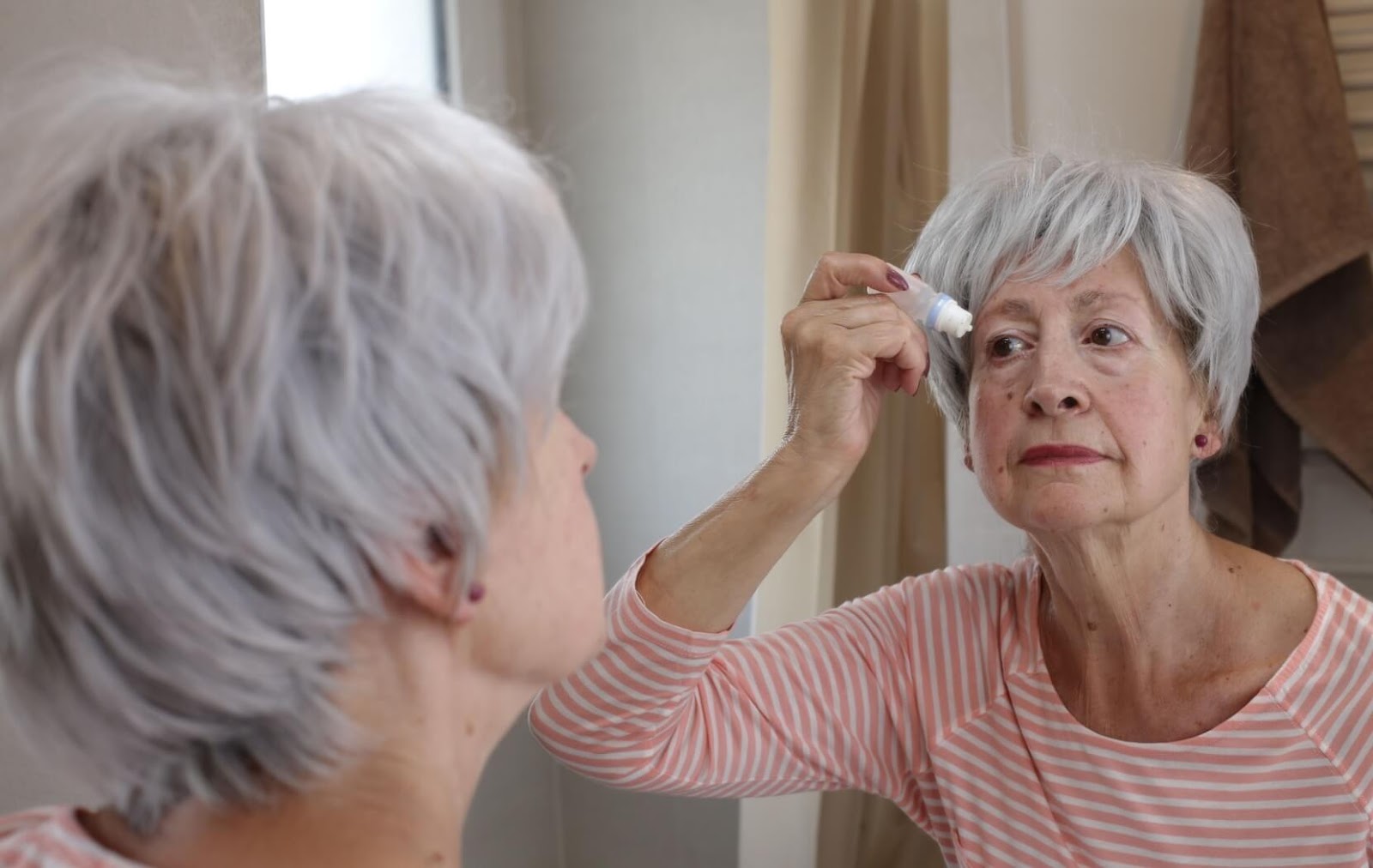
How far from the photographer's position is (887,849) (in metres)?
1.86

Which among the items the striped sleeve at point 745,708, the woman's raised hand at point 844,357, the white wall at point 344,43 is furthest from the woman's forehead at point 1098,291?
the white wall at point 344,43

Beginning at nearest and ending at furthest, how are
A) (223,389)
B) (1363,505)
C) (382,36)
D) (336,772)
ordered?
1. (223,389)
2. (336,772)
3. (1363,505)
4. (382,36)

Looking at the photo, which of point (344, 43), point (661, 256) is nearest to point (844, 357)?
point (661, 256)

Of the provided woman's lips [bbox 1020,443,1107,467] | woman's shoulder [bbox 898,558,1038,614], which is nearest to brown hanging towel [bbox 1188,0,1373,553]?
woman's shoulder [bbox 898,558,1038,614]

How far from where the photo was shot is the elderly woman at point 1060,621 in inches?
45.0

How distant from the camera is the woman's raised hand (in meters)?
1.19

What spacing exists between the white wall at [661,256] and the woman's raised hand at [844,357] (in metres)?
0.71

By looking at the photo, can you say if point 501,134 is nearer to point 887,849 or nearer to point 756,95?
point 756,95

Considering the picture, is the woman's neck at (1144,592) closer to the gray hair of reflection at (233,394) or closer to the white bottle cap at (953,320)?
the white bottle cap at (953,320)

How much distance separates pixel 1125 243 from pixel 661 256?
0.93 metres

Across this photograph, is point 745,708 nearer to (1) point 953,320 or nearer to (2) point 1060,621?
(2) point 1060,621

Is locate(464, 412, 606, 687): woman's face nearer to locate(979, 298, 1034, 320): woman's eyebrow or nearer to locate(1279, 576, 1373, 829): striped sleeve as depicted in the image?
locate(979, 298, 1034, 320): woman's eyebrow

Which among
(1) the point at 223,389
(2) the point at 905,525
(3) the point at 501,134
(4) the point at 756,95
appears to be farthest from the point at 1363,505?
(1) the point at 223,389

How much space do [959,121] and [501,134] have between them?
1.20 m
